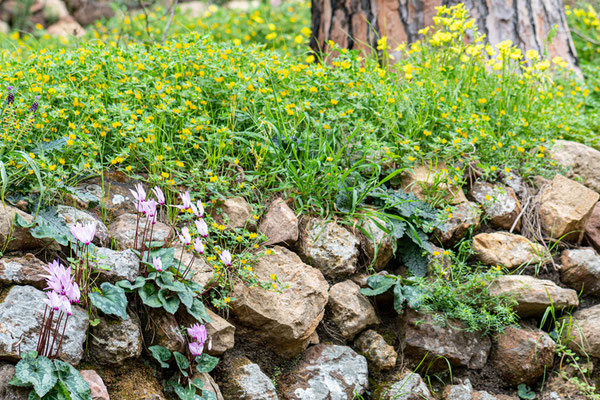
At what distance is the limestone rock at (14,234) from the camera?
2.38 m

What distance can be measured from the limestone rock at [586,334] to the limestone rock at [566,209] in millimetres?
512

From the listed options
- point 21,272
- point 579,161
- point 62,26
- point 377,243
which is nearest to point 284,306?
point 377,243

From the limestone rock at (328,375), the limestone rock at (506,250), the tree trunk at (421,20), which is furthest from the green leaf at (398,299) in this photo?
the tree trunk at (421,20)

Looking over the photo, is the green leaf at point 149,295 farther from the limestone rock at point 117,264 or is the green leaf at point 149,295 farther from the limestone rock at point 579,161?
the limestone rock at point 579,161

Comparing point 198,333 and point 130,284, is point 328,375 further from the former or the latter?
point 130,284

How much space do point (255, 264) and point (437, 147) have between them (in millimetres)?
1329

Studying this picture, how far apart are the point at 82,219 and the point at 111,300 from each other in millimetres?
541

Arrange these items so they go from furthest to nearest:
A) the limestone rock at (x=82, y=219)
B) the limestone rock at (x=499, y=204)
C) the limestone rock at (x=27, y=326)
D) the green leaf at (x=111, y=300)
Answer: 1. the limestone rock at (x=499, y=204)
2. the limestone rock at (x=82, y=219)
3. the green leaf at (x=111, y=300)
4. the limestone rock at (x=27, y=326)

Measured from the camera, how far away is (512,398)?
2908mm

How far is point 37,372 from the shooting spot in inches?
78.3

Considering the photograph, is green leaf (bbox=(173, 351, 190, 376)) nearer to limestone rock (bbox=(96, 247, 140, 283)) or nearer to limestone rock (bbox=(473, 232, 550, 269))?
limestone rock (bbox=(96, 247, 140, 283))

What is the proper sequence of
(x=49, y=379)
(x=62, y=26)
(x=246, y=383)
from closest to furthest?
(x=49, y=379) → (x=246, y=383) → (x=62, y=26)

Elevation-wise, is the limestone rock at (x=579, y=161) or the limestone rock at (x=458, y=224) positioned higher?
the limestone rock at (x=579, y=161)

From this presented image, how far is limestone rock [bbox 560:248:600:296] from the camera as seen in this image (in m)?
3.27
